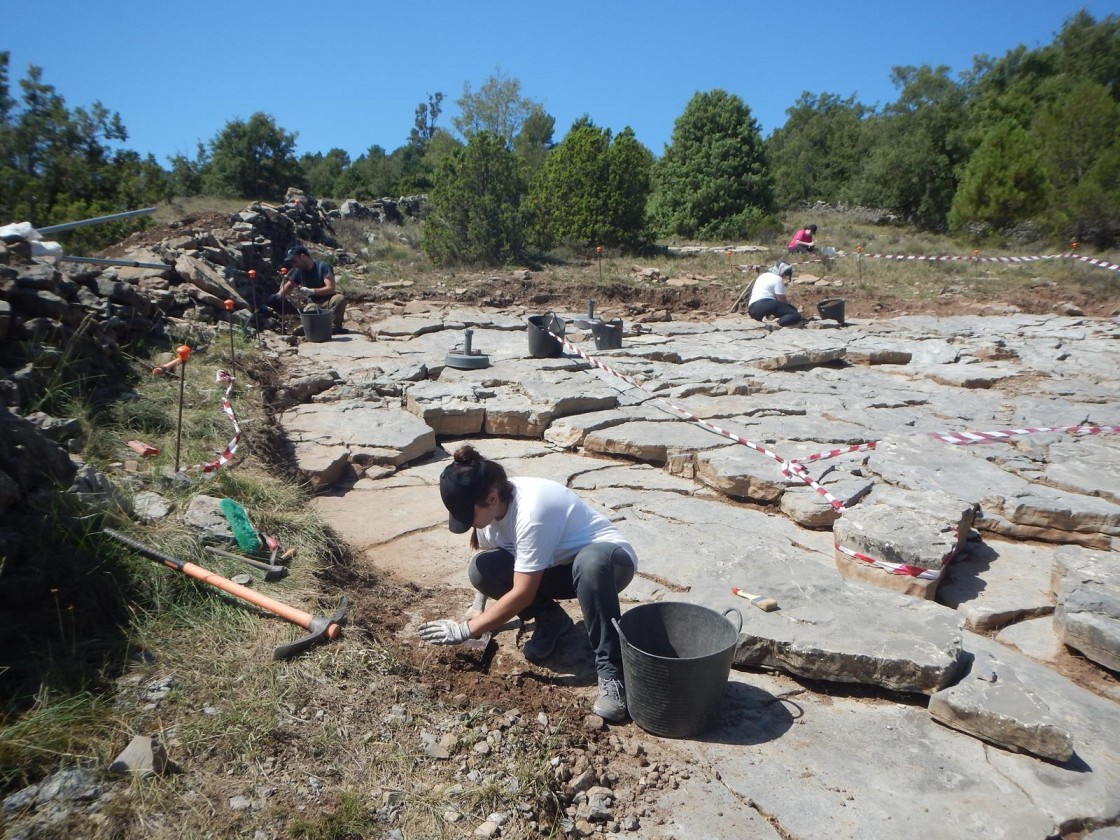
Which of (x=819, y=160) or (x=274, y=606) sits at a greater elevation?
(x=819, y=160)

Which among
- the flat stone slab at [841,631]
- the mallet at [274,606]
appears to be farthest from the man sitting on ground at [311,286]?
the flat stone slab at [841,631]

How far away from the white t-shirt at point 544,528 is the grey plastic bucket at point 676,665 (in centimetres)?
26

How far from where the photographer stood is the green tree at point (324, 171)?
3719cm

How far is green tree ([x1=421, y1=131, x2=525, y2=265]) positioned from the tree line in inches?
1.3

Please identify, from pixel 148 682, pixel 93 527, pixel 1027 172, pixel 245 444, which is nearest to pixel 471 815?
pixel 148 682

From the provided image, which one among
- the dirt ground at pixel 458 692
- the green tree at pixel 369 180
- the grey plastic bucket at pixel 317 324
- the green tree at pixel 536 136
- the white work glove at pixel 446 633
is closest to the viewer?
the dirt ground at pixel 458 692

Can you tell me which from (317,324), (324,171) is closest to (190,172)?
(324,171)

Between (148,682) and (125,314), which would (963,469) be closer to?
(148,682)

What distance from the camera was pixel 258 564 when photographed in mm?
3465

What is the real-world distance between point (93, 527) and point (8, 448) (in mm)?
462

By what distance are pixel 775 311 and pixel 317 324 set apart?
6539 mm

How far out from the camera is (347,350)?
9.18 m

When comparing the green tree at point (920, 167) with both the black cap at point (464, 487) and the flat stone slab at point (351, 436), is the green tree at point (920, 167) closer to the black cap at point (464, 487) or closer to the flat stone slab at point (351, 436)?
the flat stone slab at point (351, 436)

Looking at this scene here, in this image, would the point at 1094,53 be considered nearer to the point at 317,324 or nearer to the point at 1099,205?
the point at 1099,205
